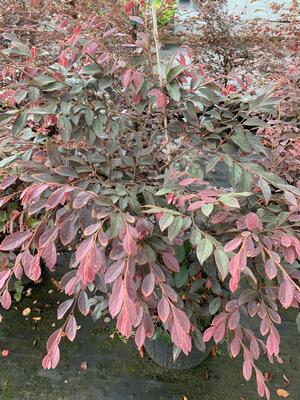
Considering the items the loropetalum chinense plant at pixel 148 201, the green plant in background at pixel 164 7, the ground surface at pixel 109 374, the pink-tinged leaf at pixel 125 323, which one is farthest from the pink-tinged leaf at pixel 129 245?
the green plant in background at pixel 164 7

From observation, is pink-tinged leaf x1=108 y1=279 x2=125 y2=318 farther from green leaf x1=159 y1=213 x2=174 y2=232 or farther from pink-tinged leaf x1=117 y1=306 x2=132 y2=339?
green leaf x1=159 y1=213 x2=174 y2=232

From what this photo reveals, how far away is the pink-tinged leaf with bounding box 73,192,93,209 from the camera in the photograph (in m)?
0.95

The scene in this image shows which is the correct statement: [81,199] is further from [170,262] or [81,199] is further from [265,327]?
[265,327]

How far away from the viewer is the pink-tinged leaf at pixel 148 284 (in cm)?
99

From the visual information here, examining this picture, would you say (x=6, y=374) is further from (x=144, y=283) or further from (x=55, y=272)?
(x=144, y=283)

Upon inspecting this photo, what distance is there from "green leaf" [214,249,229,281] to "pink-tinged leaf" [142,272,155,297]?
0.61ft

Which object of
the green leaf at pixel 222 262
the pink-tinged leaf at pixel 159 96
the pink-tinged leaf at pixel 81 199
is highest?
the pink-tinged leaf at pixel 159 96

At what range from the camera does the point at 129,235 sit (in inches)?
Answer: 36.3

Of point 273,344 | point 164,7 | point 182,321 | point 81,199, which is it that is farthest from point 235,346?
point 164,7

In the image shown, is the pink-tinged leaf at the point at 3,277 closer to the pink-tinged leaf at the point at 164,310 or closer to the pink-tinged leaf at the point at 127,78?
the pink-tinged leaf at the point at 164,310

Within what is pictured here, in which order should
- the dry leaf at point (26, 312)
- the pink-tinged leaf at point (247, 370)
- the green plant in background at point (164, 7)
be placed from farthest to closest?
the dry leaf at point (26, 312)
the green plant in background at point (164, 7)
the pink-tinged leaf at point (247, 370)

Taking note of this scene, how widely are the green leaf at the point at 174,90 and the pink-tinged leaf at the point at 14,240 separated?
57 centimetres

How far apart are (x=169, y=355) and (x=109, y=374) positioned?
31 centimetres

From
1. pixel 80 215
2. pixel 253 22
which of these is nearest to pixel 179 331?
pixel 80 215
